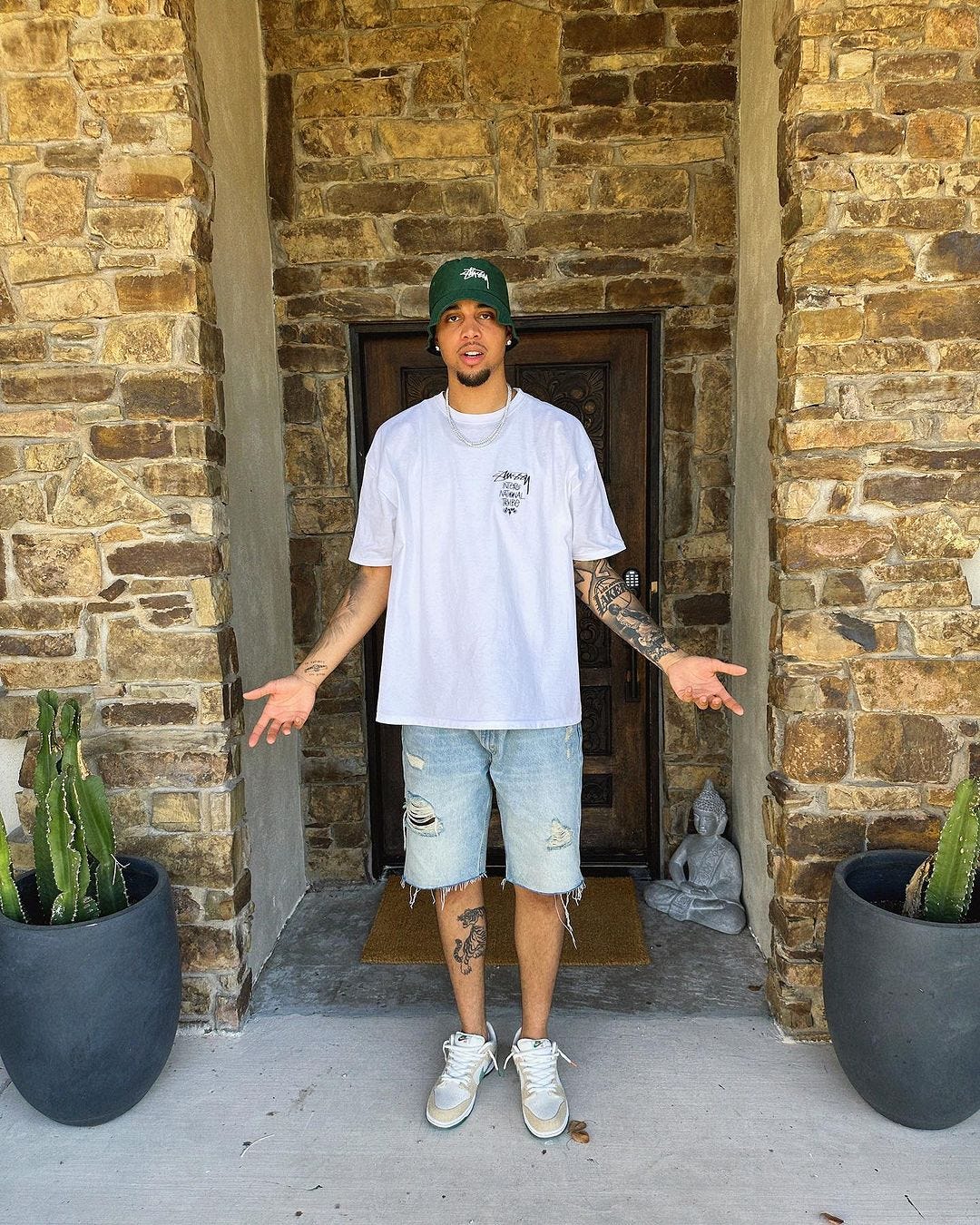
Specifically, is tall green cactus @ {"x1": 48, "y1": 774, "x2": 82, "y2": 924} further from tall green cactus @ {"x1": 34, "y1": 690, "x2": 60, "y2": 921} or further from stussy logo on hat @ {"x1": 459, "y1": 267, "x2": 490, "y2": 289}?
stussy logo on hat @ {"x1": 459, "y1": 267, "x2": 490, "y2": 289}

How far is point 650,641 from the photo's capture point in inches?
80.2

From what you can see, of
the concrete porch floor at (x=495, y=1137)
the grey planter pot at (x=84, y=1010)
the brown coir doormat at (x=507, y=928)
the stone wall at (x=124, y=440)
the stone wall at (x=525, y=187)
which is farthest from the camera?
the stone wall at (x=525, y=187)

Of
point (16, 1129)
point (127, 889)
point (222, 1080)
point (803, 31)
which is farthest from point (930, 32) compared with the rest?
point (16, 1129)

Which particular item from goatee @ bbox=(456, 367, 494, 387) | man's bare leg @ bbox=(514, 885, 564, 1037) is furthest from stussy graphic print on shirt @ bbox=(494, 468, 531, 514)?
man's bare leg @ bbox=(514, 885, 564, 1037)

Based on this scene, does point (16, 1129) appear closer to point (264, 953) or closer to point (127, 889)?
point (127, 889)

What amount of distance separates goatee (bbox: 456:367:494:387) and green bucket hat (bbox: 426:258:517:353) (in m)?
0.12

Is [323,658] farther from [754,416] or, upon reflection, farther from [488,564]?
[754,416]

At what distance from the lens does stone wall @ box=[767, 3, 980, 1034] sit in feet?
6.78

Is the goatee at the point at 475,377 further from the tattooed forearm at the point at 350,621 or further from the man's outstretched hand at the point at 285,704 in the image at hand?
the man's outstretched hand at the point at 285,704

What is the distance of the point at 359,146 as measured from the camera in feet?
9.77

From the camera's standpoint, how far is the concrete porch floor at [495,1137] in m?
1.82

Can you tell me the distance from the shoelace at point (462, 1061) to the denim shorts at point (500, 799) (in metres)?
0.42

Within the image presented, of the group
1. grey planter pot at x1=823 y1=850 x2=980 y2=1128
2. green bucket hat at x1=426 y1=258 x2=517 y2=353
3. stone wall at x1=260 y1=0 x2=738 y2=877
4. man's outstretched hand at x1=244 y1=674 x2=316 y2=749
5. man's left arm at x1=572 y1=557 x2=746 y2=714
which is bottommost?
grey planter pot at x1=823 y1=850 x2=980 y2=1128

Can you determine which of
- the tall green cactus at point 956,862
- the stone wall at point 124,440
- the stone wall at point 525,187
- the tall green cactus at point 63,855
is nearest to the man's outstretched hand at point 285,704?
the stone wall at point 124,440
